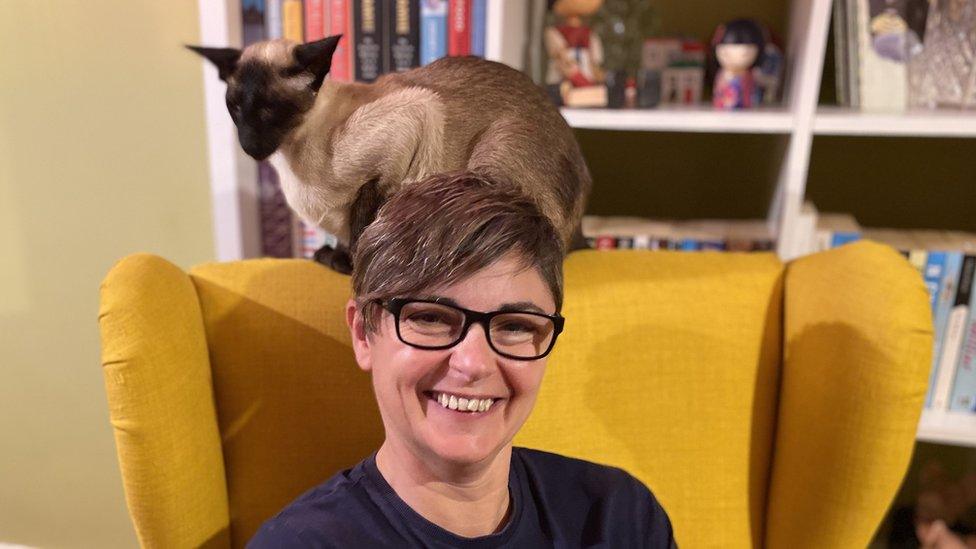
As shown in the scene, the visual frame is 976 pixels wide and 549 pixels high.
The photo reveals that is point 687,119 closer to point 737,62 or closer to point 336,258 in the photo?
point 737,62

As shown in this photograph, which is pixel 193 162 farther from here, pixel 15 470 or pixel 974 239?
pixel 974 239

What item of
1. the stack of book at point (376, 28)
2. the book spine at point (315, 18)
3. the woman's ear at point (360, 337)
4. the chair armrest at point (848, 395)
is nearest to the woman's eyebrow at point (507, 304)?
the woman's ear at point (360, 337)

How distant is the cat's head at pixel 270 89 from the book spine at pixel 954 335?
1.14 m

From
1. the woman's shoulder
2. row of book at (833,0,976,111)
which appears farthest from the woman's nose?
row of book at (833,0,976,111)

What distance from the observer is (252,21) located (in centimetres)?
128

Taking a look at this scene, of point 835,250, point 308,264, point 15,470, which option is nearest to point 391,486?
point 308,264

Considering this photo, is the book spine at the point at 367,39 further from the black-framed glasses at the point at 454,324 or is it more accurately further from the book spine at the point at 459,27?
the black-framed glasses at the point at 454,324

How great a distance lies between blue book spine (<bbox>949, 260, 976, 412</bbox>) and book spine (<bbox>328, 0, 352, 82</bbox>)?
3.73 feet

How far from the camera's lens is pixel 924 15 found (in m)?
1.23

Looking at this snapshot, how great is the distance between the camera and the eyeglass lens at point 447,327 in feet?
2.18

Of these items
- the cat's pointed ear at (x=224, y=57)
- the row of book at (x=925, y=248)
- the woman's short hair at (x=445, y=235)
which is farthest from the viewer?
the row of book at (x=925, y=248)

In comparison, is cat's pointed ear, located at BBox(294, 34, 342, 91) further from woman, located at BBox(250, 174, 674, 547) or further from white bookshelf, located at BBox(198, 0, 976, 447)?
white bookshelf, located at BBox(198, 0, 976, 447)

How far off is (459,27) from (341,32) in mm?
198

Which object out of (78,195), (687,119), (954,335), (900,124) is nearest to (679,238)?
(687,119)
